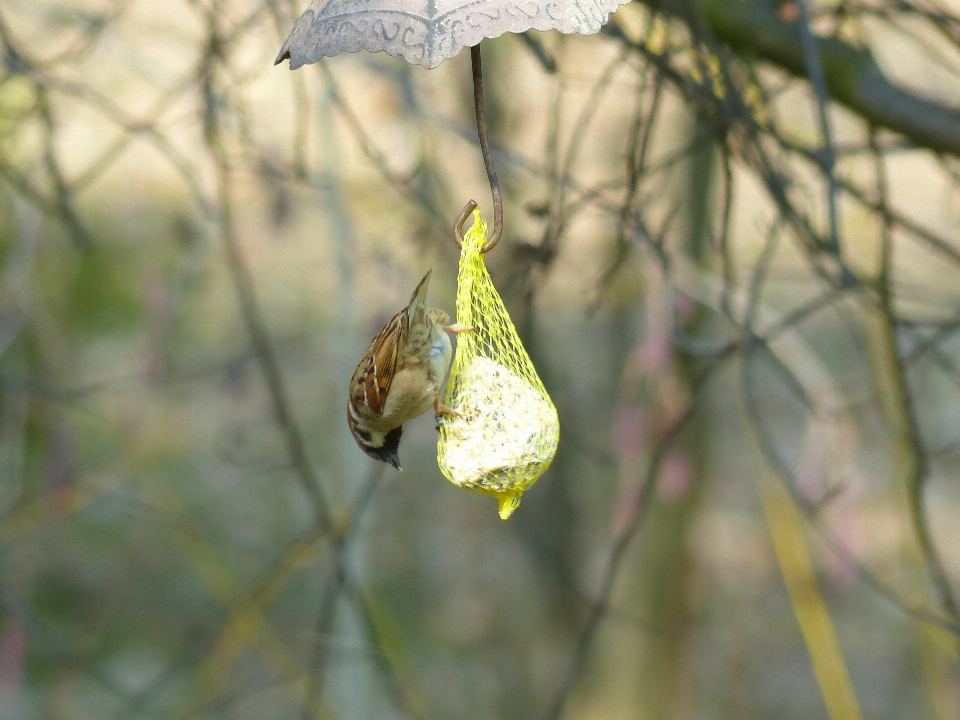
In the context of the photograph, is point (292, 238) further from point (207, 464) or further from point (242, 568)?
point (242, 568)

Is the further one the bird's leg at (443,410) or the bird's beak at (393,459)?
the bird's beak at (393,459)

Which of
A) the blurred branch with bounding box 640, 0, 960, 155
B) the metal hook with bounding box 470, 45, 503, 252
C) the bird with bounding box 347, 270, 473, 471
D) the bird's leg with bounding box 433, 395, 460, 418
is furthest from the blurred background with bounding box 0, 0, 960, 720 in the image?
the metal hook with bounding box 470, 45, 503, 252

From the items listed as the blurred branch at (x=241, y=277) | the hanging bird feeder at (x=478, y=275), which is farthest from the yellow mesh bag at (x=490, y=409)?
the blurred branch at (x=241, y=277)

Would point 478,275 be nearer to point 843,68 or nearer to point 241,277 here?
point 241,277

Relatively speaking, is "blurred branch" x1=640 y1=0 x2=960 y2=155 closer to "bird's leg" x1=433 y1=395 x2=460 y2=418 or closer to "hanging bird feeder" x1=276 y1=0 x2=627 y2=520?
"hanging bird feeder" x1=276 y1=0 x2=627 y2=520

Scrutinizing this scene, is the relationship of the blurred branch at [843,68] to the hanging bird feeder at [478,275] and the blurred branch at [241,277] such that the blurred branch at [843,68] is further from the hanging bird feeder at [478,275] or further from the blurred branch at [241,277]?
the blurred branch at [241,277]
